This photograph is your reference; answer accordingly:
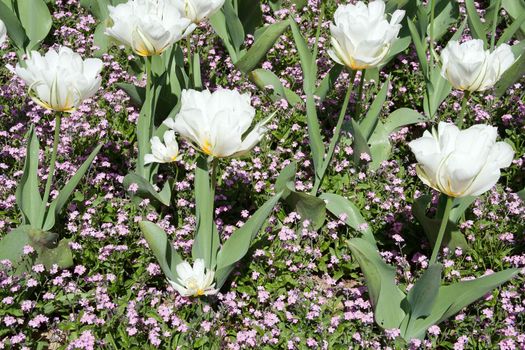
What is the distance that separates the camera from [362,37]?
8.70ft

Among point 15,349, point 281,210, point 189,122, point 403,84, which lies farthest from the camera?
point 403,84

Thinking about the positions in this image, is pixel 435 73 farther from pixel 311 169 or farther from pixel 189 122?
pixel 189 122

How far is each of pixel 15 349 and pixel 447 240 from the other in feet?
5.95

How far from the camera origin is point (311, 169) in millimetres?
3561

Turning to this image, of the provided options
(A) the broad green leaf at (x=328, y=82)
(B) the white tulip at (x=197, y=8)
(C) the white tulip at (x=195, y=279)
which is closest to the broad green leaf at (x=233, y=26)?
(A) the broad green leaf at (x=328, y=82)

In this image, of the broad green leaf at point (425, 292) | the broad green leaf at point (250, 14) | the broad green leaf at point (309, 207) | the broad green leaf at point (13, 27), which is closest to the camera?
the broad green leaf at point (425, 292)

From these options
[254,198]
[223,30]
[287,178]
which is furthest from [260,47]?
[287,178]

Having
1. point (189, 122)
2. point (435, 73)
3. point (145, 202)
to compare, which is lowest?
point (145, 202)

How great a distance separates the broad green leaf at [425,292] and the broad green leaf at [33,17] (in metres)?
2.74

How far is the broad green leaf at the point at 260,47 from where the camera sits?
377 cm

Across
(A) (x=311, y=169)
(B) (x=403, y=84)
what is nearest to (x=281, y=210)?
(A) (x=311, y=169)

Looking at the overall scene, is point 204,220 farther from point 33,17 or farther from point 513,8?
point 513,8

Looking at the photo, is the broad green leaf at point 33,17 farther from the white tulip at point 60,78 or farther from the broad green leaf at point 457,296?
the broad green leaf at point 457,296

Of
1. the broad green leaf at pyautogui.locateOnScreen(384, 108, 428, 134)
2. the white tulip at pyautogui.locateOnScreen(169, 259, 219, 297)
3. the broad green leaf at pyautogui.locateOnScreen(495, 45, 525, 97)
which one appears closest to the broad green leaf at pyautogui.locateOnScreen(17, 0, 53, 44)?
the broad green leaf at pyautogui.locateOnScreen(384, 108, 428, 134)
